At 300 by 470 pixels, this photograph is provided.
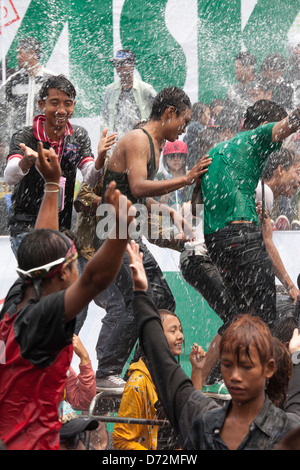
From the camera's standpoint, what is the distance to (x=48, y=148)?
4305 mm

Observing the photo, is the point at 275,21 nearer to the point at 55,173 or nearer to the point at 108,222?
the point at 108,222

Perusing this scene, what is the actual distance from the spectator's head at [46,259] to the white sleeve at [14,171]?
1469 millimetres

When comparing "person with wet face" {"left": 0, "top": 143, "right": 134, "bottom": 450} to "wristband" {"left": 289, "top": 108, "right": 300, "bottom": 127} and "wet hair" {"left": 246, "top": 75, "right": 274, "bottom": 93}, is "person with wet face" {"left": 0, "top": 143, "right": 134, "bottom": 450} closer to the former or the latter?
"wristband" {"left": 289, "top": 108, "right": 300, "bottom": 127}

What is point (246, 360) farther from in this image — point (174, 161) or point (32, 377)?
point (174, 161)

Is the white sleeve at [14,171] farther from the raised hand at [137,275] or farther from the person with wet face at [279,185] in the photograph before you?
the person with wet face at [279,185]

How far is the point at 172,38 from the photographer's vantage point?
22.2 feet

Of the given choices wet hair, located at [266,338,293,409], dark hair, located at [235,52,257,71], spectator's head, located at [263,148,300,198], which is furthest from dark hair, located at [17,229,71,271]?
dark hair, located at [235,52,257,71]

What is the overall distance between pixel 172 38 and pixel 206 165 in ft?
9.61

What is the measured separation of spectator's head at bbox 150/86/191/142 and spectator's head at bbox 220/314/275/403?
2.17 m

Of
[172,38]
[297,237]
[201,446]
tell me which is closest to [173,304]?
[297,237]

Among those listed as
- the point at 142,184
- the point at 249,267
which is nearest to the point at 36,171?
the point at 142,184

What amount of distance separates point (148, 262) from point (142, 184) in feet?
2.14

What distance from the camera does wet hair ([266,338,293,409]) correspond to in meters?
2.78

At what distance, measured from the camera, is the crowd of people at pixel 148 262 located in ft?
7.94
